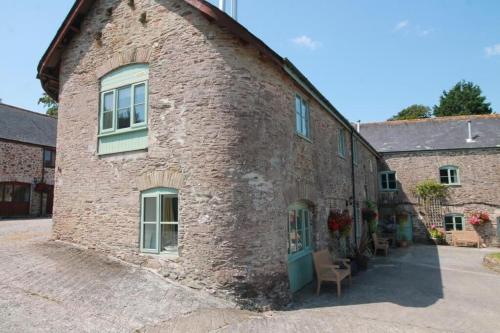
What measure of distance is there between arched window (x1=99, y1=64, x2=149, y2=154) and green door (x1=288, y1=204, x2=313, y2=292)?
14.2 ft

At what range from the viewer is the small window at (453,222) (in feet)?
69.3

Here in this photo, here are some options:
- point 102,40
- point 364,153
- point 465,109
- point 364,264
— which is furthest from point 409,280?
point 465,109

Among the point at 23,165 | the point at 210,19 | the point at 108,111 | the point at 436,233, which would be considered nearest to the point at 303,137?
the point at 210,19

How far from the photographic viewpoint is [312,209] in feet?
Result: 34.0

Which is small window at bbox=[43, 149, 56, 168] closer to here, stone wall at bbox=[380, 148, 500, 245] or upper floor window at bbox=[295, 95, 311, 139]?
upper floor window at bbox=[295, 95, 311, 139]

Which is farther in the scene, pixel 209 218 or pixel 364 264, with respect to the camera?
pixel 364 264

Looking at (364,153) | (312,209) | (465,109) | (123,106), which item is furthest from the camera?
(465,109)

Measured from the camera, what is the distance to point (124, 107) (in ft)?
29.8

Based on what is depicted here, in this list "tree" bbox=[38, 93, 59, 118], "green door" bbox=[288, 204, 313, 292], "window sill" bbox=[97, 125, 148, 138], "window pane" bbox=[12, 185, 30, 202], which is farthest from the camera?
"tree" bbox=[38, 93, 59, 118]

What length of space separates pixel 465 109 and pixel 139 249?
4352 centimetres

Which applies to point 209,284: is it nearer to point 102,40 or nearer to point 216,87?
point 216,87

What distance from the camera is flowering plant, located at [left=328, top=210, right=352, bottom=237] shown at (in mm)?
11461

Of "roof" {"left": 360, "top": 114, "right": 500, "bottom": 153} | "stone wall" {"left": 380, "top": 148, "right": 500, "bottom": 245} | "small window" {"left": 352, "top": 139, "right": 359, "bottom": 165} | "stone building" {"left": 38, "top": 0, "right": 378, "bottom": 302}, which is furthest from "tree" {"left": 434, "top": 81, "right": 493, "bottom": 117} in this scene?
"stone building" {"left": 38, "top": 0, "right": 378, "bottom": 302}

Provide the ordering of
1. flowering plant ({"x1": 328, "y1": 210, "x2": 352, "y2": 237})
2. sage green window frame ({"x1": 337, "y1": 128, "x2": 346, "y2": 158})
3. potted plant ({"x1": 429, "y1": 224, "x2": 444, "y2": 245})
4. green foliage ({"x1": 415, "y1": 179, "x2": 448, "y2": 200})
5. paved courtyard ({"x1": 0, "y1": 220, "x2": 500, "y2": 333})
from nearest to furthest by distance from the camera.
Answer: paved courtyard ({"x1": 0, "y1": 220, "x2": 500, "y2": 333}) < flowering plant ({"x1": 328, "y1": 210, "x2": 352, "y2": 237}) < sage green window frame ({"x1": 337, "y1": 128, "x2": 346, "y2": 158}) < potted plant ({"x1": 429, "y1": 224, "x2": 444, "y2": 245}) < green foliage ({"x1": 415, "y1": 179, "x2": 448, "y2": 200})
